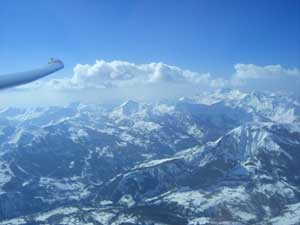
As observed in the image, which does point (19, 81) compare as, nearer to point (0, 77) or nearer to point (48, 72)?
point (0, 77)

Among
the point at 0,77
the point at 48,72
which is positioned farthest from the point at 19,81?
the point at 48,72

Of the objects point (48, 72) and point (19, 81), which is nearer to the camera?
point (19, 81)

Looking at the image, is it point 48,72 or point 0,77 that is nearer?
point 0,77
